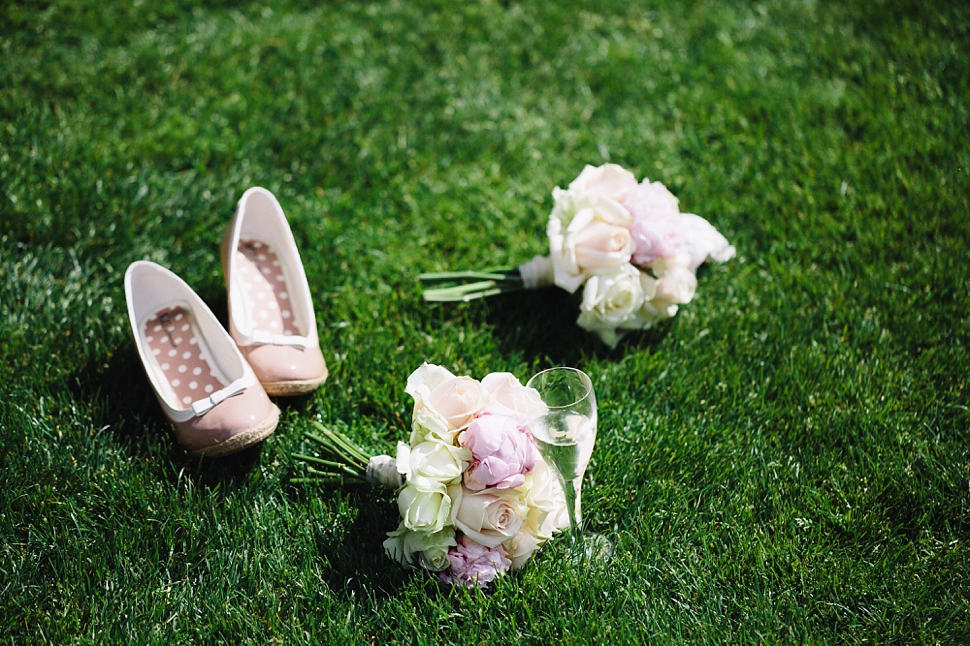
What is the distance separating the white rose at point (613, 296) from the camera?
2348mm

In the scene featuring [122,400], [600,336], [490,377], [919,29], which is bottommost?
[122,400]

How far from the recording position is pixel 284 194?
117 inches

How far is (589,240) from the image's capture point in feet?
7.83

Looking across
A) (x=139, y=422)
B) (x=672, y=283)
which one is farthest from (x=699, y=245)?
(x=139, y=422)

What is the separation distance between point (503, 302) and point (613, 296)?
18.4 inches

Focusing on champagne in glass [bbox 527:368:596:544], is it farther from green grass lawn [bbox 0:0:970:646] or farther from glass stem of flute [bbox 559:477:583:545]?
green grass lawn [bbox 0:0:970:646]

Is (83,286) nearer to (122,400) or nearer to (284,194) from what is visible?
(122,400)

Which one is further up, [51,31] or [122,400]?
[51,31]

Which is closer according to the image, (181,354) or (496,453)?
(496,453)

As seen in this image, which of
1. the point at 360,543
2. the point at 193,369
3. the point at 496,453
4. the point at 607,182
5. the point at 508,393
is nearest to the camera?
the point at 496,453

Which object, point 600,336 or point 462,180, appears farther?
point 462,180

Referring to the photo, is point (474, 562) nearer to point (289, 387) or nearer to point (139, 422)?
point (289, 387)

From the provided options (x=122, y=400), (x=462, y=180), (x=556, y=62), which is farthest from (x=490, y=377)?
(x=556, y=62)

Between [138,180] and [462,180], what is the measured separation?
1211 mm
